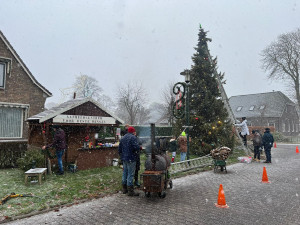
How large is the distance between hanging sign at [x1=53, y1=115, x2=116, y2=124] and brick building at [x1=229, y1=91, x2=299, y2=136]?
38.7m

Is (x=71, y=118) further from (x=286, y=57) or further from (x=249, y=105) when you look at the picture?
(x=249, y=105)

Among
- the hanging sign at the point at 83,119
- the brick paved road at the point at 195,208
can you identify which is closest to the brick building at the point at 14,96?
the hanging sign at the point at 83,119

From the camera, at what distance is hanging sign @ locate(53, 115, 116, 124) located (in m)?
9.76

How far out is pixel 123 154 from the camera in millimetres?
7090

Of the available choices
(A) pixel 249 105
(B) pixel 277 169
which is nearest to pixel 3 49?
(B) pixel 277 169

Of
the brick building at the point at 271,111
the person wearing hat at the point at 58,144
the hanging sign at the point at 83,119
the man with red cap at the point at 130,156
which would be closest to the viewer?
the man with red cap at the point at 130,156

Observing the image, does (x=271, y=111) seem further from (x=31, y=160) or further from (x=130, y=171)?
(x=31, y=160)

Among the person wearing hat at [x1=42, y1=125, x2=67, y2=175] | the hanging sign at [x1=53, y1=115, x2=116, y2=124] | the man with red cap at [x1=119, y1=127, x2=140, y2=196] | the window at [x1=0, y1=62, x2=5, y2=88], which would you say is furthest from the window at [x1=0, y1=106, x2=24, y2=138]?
the man with red cap at [x1=119, y1=127, x2=140, y2=196]

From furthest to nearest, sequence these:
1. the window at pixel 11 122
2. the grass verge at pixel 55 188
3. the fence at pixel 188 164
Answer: the window at pixel 11 122 < the fence at pixel 188 164 < the grass verge at pixel 55 188

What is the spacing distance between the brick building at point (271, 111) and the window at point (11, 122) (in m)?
40.1

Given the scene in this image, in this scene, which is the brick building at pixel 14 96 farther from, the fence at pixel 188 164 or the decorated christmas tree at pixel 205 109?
the decorated christmas tree at pixel 205 109

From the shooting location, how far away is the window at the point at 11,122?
1491cm

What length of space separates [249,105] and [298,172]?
41.3 m

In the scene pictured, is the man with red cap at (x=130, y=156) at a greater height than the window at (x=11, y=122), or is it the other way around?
the window at (x=11, y=122)
